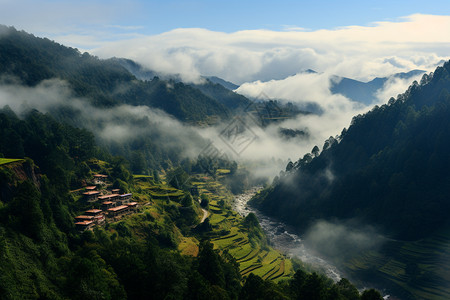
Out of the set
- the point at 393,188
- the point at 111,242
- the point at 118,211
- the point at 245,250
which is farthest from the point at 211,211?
the point at 393,188

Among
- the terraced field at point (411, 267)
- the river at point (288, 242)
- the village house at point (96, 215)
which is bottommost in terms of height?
the river at point (288, 242)

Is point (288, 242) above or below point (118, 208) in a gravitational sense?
below

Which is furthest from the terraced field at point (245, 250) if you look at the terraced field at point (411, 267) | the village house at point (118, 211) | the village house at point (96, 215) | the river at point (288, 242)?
the village house at point (96, 215)

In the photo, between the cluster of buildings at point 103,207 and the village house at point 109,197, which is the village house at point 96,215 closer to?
the cluster of buildings at point 103,207

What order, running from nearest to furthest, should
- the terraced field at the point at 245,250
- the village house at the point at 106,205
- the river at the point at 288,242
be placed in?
the village house at the point at 106,205
the terraced field at the point at 245,250
the river at the point at 288,242

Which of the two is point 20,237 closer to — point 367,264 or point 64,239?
point 64,239

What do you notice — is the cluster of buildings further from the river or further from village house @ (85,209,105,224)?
the river

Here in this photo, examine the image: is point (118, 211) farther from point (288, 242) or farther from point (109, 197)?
point (288, 242)
